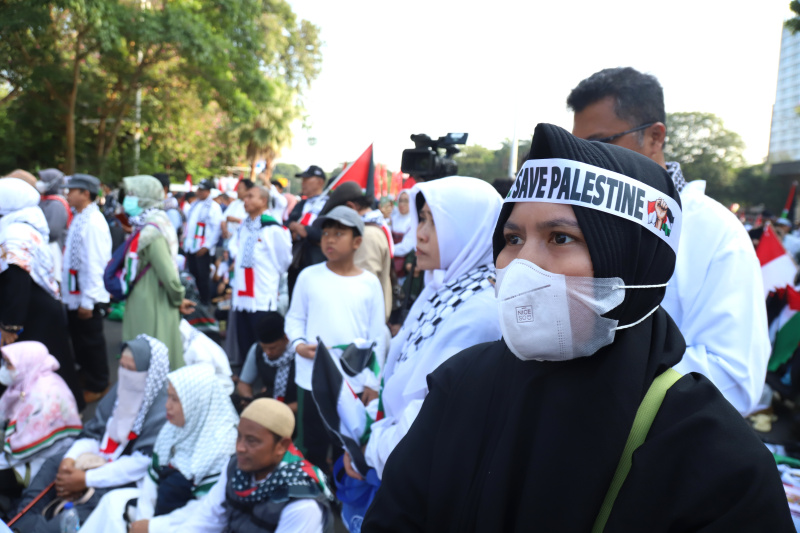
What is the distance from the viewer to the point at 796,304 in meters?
5.50

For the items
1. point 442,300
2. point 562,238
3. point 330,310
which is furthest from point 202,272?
point 562,238

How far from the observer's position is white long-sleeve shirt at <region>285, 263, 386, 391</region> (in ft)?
11.8

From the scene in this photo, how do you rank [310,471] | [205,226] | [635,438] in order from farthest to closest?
[205,226] < [310,471] < [635,438]

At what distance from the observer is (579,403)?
0.97 meters

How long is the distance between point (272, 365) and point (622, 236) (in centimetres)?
368

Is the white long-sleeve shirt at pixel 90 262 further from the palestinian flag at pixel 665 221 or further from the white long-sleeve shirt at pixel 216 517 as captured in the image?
the palestinian flag at pixel 665 221

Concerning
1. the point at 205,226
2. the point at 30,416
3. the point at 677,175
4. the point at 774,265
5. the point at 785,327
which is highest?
the point at 677,175

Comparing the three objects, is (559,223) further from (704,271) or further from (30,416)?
(30,416)

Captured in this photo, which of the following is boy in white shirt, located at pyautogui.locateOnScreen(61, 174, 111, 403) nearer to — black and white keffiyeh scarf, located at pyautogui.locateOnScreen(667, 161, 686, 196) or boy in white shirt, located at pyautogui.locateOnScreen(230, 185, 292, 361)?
boy in white shirt, located at pyautogui.locateOnScreen(230, 185, 292, 361)

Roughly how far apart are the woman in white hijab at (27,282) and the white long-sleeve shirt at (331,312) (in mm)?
2308

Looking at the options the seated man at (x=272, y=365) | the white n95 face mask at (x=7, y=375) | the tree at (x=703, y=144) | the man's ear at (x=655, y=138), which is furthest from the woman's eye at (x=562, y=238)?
the tree at (x=703, y=144)

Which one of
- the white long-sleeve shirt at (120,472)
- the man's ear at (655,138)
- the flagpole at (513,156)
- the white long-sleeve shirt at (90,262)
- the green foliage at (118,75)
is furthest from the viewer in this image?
the flagpole at (513,156)

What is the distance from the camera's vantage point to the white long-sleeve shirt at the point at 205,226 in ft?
30.3

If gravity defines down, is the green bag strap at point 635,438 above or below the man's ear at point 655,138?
below
